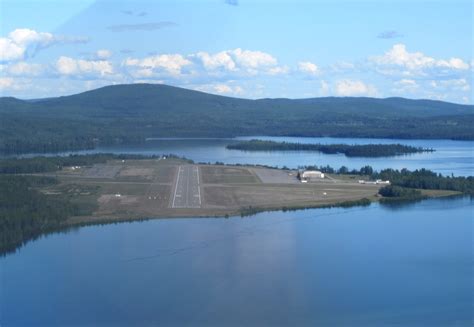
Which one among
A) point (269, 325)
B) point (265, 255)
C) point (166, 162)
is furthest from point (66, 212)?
point (166, 162)

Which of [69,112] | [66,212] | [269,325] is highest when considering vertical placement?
[69,112]

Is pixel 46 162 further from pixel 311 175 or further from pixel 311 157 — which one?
pixel 311 157

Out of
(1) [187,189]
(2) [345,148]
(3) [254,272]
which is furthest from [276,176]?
(2) [345,148]

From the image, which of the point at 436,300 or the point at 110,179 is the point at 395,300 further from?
the point at 110,179

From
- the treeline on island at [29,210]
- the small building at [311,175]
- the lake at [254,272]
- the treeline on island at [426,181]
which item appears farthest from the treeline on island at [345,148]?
the lake at [254,272]

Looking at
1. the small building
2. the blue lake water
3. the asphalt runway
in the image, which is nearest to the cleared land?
the asphalt runway

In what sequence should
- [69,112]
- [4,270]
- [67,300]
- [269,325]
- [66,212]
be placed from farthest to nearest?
[69,112]
[66,212]
[4,270]
[67,300]
[269,325]

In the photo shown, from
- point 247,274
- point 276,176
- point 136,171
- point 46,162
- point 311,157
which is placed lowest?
point 247,274
